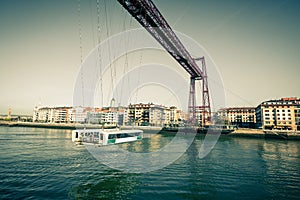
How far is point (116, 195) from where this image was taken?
7.04 meters

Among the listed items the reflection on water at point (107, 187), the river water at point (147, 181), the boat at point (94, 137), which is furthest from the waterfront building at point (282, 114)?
the reflection on water at point (107, 187)

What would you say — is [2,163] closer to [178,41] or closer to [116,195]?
[116,195]

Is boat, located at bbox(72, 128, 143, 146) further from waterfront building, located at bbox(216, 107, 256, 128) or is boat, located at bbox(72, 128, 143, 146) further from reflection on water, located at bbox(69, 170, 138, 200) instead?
waterfront building, located at bbox(216, 107, 256, 128)

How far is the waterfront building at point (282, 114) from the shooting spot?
46344 millimetres

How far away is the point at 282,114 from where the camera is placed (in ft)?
156

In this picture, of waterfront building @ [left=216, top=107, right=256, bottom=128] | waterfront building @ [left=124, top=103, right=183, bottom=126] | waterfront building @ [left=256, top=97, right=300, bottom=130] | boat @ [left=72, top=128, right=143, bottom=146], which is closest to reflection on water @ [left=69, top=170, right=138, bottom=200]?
boat @ [left=72, top=128, right=143, bottom=146]

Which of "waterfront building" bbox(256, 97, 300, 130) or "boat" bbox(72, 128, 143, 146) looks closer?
"boat" bbox(72, 128, 143, 146)

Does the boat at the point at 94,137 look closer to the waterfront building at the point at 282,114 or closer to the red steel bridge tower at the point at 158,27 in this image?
the red steel bridge tower at the point at 158,27

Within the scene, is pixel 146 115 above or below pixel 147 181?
above

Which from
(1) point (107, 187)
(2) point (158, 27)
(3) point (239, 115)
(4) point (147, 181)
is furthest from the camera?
(3) point (239, 115)

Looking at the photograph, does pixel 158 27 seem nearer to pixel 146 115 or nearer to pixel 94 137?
pixel 94 137

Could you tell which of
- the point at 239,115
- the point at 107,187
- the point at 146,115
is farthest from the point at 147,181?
the point at 239,115

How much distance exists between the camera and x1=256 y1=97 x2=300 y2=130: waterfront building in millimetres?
46344

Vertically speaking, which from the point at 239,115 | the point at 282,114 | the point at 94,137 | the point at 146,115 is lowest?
the point at 94,137
